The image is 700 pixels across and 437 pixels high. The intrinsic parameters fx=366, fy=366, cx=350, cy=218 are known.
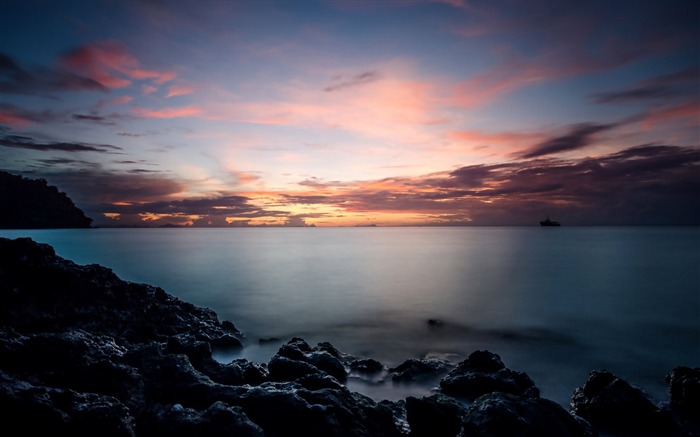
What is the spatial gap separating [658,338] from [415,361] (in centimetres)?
1247

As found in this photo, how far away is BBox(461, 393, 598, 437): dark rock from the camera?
566 centimetres

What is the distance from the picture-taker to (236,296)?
24.5 meters

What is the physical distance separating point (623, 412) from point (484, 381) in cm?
273

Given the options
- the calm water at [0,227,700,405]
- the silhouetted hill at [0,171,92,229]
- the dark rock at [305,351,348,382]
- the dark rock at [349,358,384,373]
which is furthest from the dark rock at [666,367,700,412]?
the silhouetted hill at [0,171,92,229]

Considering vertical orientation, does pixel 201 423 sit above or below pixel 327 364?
above

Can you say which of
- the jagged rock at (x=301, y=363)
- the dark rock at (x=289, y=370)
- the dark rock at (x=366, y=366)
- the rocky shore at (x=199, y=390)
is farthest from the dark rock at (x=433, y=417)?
the dark rock at (x=366, y=366)

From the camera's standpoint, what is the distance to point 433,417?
21.9ft

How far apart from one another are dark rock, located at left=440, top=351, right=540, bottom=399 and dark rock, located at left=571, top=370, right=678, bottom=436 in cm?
114

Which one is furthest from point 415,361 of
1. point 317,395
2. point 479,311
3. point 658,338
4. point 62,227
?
point 62,227

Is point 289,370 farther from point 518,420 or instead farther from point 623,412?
point 623,412

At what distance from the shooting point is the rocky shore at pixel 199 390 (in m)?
4.88

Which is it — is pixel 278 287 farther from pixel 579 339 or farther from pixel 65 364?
pixel 65 364

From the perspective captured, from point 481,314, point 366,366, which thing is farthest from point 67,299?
point 481,314

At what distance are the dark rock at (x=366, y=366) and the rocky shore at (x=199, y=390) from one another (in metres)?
0.04
